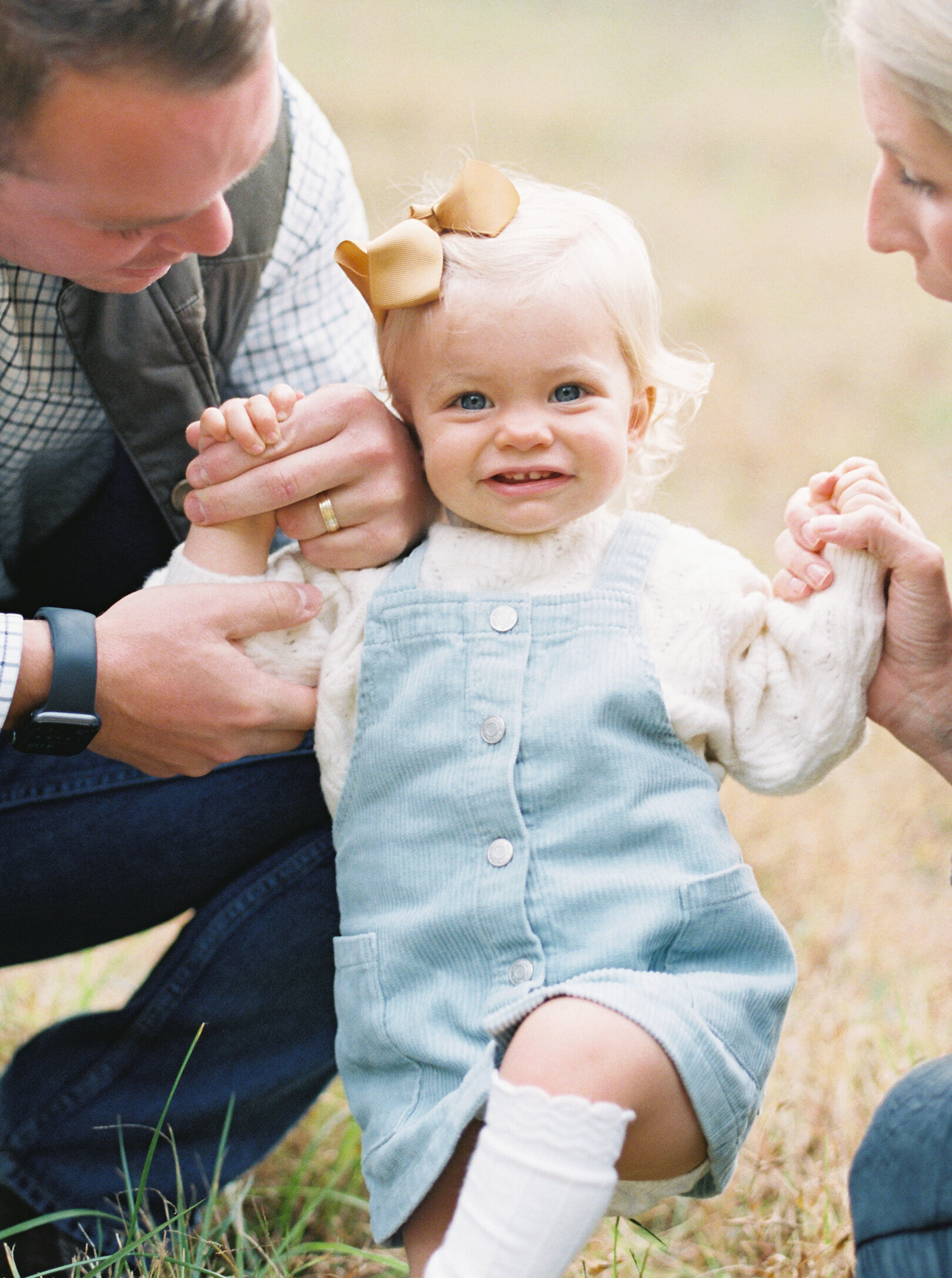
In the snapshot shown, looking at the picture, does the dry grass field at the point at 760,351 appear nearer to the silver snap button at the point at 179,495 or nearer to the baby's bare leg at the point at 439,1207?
the baby's bare leg at the point at 439,1207

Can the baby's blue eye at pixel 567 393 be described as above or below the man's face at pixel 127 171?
below

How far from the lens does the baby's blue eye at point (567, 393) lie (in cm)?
163

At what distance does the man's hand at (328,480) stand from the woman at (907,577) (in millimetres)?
481

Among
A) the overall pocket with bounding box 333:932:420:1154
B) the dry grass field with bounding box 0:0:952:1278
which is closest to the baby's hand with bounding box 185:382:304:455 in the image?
the dry grass field with bounding box 0:0:952:1278

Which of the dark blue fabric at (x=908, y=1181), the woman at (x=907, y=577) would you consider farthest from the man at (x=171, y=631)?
the dark blue fabric at (x=908, y=1181)

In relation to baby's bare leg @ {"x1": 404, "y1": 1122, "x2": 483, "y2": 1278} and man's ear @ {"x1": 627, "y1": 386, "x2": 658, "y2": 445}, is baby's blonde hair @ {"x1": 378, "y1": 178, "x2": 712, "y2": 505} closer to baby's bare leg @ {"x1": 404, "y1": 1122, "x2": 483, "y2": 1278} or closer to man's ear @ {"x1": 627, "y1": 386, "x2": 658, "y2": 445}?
man's ear @ {"x1": 627, "y1": 386, "x2": 658, "y2": 445}

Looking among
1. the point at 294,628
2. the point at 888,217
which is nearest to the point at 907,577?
the point at 888,217

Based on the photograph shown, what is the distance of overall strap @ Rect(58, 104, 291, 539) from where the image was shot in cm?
178

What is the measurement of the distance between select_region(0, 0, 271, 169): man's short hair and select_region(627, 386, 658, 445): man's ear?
0.63 metres

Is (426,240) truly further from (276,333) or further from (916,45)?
(916,45)

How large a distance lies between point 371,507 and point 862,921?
4.54 ft

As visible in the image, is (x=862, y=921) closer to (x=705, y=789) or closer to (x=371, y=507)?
(x=705, y=789)

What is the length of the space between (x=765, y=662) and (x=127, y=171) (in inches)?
34.3

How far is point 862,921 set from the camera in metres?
2.57
